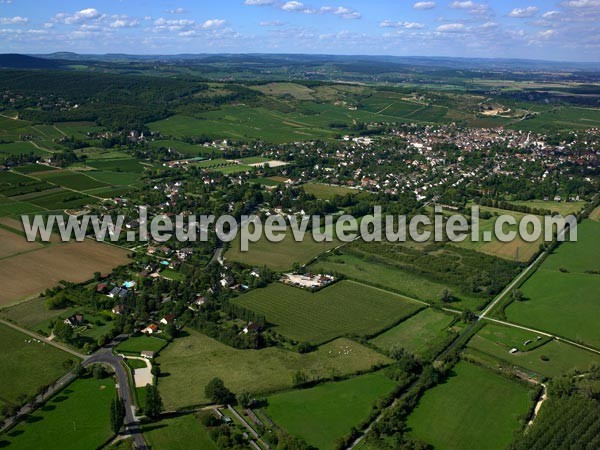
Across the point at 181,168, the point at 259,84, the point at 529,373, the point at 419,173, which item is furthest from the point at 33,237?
the point at 259,84

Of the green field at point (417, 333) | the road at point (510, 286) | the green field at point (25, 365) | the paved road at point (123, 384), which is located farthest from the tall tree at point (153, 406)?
the road at point (510, 286)

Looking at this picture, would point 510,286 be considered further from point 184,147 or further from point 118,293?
point 184,147

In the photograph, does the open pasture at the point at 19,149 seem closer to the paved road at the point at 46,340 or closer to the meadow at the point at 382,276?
the paved road at the point at 46,340

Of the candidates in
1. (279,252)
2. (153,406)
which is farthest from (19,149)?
(153,406)

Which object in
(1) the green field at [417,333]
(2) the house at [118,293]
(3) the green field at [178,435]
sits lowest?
(3) the green field at [178,435]

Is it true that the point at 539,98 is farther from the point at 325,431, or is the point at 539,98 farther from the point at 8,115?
the point at 325,431

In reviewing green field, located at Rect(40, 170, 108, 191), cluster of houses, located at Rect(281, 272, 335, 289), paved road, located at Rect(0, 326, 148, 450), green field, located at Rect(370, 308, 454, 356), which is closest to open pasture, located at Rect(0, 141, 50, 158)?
green field, located at Rect(40, 170, 108, 191)

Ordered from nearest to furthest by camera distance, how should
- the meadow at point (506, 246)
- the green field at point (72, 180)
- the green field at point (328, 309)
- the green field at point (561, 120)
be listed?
the green field at point (328, 309)
the meadow at point (506, 246)
the green field at point (72, 180)
the green field at point (561, 120)

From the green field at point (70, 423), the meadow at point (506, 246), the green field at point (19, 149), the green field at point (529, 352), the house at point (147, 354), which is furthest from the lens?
the green field at point (19, 149)
